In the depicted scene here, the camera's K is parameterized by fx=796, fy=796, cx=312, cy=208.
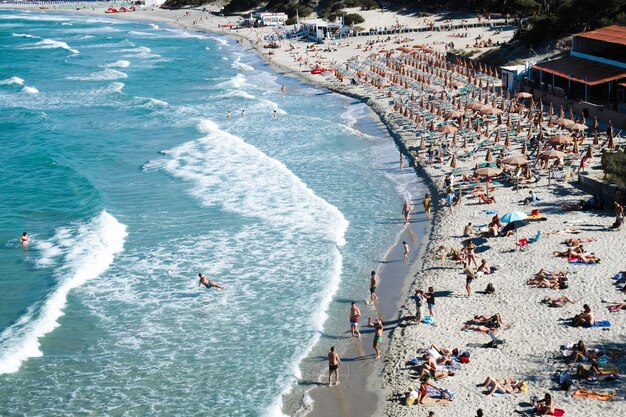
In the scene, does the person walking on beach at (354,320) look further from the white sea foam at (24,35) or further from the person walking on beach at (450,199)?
the white sea foam at (24,35)

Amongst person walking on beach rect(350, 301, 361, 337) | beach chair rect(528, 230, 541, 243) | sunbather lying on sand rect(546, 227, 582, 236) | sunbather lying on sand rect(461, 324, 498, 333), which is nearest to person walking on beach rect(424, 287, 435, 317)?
sunbather lying on sand rect(461, 324, 498, 333)

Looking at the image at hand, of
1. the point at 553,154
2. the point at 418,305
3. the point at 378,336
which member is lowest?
the point at 378,336

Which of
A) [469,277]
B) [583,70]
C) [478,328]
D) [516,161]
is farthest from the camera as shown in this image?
[583,70]

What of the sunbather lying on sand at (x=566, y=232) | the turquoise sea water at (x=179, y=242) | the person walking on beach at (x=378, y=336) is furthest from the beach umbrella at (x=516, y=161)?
the person walking on beach at (x=378, y=336)

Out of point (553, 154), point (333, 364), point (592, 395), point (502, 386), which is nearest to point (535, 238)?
point (553, 154)

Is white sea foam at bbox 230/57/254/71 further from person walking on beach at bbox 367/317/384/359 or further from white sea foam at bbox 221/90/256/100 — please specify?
person walking on beach at bbox 367/317/384/359

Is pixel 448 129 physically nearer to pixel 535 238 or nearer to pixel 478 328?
pixel 535 238
